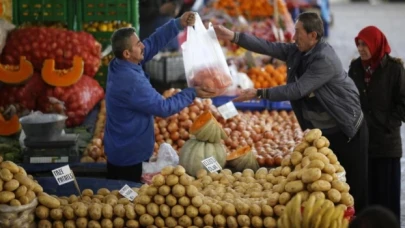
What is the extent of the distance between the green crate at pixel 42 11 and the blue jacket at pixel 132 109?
3101 mm

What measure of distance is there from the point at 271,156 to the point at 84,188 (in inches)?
65.8

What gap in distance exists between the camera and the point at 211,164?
17.9ft

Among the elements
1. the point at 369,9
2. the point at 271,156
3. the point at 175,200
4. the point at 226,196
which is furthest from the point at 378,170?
the point at 369,9

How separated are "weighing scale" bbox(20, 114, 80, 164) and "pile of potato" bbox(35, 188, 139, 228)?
1513 millimetres

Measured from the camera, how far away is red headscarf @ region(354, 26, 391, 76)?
608 cm

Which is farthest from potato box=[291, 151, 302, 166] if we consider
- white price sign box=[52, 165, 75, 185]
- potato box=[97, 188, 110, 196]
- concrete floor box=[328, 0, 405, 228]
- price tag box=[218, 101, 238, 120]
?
concrete floor box=[328, 0, 405, 228]

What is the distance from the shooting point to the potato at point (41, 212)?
4.58 m

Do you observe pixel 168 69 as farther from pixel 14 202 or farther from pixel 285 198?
pixel 14 202

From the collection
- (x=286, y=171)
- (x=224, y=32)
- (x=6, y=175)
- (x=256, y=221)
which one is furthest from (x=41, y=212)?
(x=224, y=32)

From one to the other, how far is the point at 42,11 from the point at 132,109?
3.41 meters

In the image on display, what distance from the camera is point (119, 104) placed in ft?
17.9

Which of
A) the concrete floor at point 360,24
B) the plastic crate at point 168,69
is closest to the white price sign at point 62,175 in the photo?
the plastic crate at point 168,69

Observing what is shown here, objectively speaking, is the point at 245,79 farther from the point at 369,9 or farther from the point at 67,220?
the point at 369,9

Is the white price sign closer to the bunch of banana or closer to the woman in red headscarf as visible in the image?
the bunch of banana
